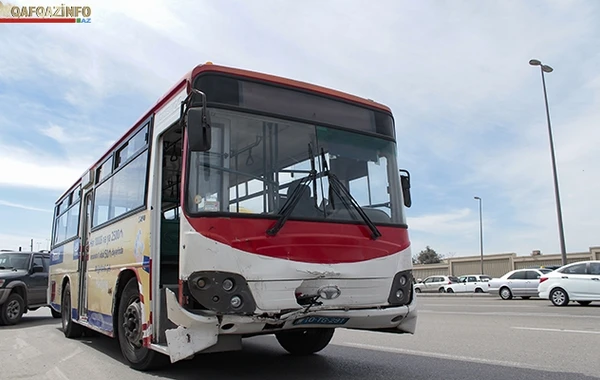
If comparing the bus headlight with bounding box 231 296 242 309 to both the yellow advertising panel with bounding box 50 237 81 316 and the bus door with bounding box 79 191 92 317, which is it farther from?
the yellow advertising panel with bounding box 50 237 81 316

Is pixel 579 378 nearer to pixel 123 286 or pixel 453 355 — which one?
pixel 453 355

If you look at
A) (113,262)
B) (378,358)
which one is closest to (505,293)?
(378,358)

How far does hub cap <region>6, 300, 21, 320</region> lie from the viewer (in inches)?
531

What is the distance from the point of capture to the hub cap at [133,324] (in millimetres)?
6073

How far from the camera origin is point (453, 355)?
24.1 feet

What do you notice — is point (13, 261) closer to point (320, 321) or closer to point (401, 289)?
point (320, 321)

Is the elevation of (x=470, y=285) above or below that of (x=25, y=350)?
above

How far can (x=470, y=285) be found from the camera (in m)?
35.7

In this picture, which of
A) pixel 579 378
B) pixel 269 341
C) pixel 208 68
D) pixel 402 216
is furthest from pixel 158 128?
pixel 579 378

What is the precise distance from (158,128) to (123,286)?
2243mm

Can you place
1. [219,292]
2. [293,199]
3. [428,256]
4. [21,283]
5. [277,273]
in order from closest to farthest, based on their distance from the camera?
[219,292], [277,273], [293,199], [21,283], [428,256]

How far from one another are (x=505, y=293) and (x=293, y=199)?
22932mm

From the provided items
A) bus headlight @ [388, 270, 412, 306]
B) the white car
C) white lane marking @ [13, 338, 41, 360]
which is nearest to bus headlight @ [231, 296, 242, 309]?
bus headlight @ [388, 270, 412, 306]

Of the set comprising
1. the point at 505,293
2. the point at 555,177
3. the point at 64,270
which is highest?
the point at 555,177
